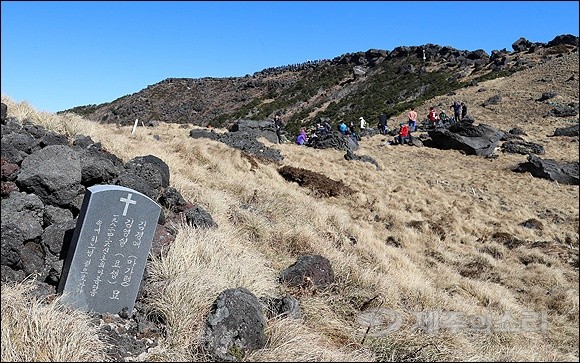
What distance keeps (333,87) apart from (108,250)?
2397 inches

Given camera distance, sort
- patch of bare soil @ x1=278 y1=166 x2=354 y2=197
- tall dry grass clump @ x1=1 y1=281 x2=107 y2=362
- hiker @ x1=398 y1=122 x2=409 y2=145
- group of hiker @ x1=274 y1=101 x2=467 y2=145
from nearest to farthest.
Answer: tall dry grass clump @ x1=1 y1=281 x2=107 y2=362
patch of bare soil @ x1=278 y1=166 x2=354 y2=197
hiker @ x1=398 y1=122 x2=409 y2=145
group of hiker @ x1=274 y1=101 x2=467 y2=145

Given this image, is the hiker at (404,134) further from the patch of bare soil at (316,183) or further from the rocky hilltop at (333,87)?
the rocky hilltop at (333,87)

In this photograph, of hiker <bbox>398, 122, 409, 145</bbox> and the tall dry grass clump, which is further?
hiker <bbox>398, 122, 409, 145</bbox>

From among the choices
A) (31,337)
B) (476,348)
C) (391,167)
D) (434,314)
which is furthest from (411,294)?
(391,167)

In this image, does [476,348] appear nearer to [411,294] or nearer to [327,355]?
[327,355]

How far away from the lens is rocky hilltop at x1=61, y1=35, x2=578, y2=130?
48969mm

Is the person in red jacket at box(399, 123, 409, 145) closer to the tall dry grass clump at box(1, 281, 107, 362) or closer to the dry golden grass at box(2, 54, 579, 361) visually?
the dry golden grass at box(2, 54, 579, 361)

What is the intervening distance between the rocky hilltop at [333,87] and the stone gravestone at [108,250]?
117 feet

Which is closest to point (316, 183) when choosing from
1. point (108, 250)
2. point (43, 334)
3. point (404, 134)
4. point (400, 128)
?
point (108, 250)

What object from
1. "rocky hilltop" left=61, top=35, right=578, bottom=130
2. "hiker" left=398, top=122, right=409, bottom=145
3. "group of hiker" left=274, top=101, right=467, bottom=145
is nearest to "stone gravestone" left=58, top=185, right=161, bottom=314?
"group of hiker" left=274, top=101, right=467, bottom=145

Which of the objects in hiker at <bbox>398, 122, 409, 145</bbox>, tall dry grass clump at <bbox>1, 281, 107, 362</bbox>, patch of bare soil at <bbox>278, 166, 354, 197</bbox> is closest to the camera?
tall dry grass clump at <bbox>1, 281, 107, 362</bbox>

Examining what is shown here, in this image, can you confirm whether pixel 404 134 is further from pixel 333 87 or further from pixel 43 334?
pixel 333 87

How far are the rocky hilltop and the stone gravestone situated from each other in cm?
3554

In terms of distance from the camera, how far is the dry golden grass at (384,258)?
415 cm
